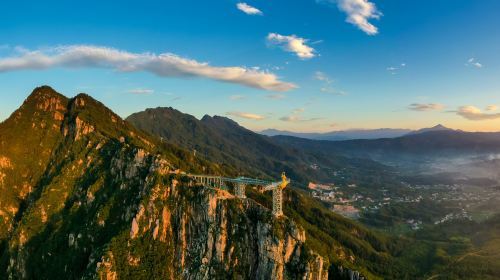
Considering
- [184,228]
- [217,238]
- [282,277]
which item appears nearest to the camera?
[282,277]

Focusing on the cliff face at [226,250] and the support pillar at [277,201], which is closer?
the cliff face at [226,250]

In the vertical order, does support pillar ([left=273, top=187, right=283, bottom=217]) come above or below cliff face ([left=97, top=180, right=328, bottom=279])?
above

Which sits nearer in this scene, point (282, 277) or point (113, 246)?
point (282, 277)

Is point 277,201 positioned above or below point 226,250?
above

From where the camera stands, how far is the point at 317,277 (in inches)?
6841

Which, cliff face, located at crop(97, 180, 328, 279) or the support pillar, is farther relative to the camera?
the support pillar

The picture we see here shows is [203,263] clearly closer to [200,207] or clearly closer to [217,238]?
[217,238]

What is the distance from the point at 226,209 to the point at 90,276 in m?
73.4

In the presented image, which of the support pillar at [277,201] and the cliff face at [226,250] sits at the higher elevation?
the support pillar at [277,201]

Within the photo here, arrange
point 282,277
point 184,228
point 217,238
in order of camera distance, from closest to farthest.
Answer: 1. point 282,277
2. point 217,238
3. point 184,228

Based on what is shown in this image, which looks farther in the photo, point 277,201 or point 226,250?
point 277,201

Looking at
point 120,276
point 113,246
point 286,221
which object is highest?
point 286,221

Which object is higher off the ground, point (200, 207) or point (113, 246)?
point (200, 207)

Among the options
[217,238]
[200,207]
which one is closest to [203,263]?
[217,238]
